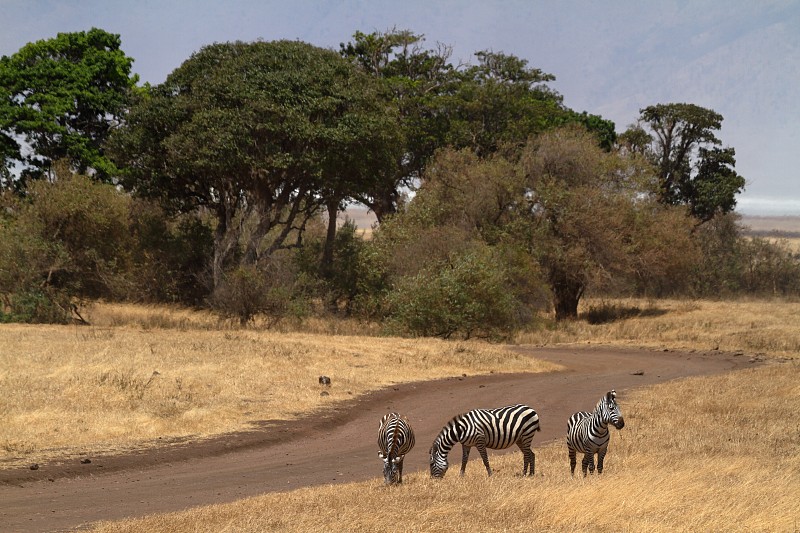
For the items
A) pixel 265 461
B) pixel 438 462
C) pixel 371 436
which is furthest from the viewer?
pixel 371 436

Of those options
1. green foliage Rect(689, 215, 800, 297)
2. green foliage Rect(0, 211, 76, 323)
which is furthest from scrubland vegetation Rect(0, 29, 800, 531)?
green foliage Rect(689, 215, 800, 297)

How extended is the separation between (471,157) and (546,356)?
2065 centimetres

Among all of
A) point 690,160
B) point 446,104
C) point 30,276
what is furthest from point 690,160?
point 30,276

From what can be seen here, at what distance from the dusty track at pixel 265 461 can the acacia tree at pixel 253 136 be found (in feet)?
63.5

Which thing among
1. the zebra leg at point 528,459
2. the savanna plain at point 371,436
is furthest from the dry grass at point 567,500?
the zebra leg at point 528,459

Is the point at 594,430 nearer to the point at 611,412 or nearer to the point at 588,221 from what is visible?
the point at 611,412

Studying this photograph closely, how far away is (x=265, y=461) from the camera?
15719mm

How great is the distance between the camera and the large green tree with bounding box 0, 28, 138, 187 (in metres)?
47.8

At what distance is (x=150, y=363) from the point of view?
23.0 m

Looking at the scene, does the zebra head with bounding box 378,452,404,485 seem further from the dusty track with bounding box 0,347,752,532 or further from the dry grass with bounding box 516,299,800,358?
the dry grass with bounding box 516,299,800,358

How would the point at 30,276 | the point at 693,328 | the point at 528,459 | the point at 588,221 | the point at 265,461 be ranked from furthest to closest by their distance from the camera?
the point at 588,221, the point at 693,328, the point at 30,276, the point at 265,461, the point at 528,459

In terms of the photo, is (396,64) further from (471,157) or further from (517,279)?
(517,279)

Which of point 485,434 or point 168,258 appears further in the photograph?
point 168,258

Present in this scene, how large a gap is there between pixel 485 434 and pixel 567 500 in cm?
247
